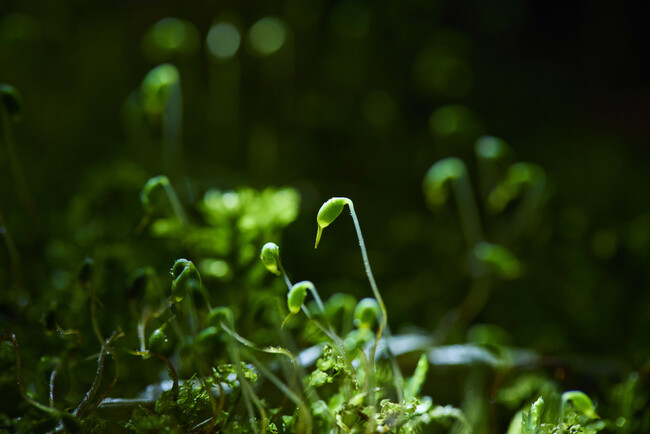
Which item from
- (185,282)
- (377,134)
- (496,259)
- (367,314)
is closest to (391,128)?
(377,134)

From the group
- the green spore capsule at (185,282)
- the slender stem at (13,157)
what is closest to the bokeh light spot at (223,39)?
the slender stem at (13,157)

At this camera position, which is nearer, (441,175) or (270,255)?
(270,255)

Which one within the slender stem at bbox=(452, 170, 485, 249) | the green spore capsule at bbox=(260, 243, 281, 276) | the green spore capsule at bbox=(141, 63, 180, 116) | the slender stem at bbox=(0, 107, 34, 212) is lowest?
the slender stem at bbox=(452, 170, 485, 249)

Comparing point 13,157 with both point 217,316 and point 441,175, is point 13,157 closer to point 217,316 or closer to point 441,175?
point 217,316

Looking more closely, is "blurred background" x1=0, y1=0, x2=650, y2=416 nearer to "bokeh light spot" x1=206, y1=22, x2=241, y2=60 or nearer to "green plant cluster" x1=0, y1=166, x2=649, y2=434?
"bokeh light spot" x1=206, y1=22, x2=241, y2=60

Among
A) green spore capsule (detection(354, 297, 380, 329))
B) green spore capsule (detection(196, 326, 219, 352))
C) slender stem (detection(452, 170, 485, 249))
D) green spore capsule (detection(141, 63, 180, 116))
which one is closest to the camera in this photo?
green spore capsule (detection(196, 326, 219, 352))

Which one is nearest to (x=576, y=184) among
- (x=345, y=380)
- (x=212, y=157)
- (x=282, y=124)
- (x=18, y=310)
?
(x=282, y=124)

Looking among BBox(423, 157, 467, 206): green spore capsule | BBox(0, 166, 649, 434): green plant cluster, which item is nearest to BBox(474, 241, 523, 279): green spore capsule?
BBox(0, 166, 649, 434): green plant cluster
